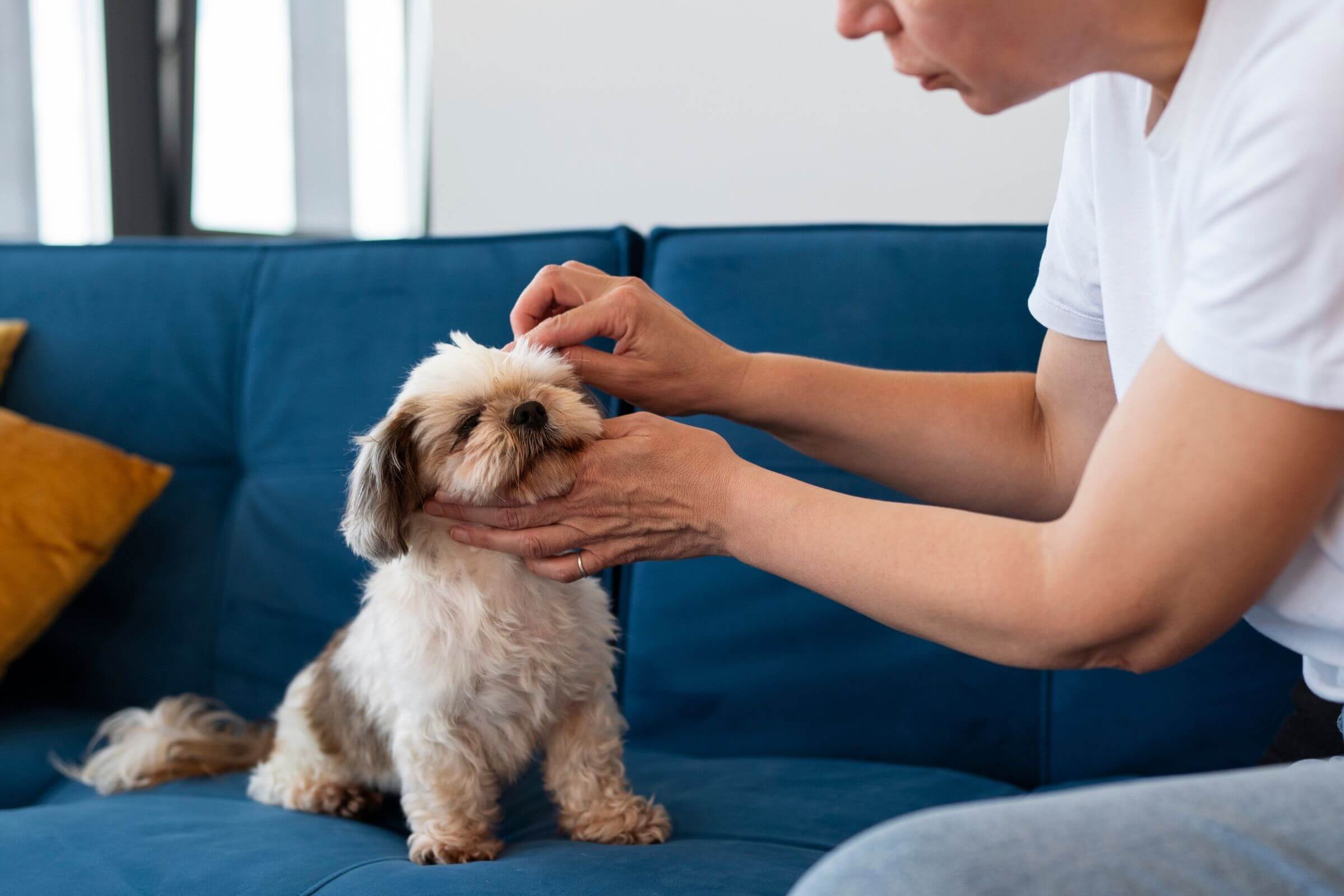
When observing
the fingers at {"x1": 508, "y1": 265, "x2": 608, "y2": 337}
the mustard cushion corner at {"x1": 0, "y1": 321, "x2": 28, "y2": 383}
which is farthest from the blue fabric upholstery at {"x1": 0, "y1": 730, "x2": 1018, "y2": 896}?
the mustard cushion corner at {"x1": 0, "y1": 321, "x2": 28, "y2": 383}

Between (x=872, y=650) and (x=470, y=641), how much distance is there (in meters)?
0.66

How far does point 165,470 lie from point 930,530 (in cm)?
143

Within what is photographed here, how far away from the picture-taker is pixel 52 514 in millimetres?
1728

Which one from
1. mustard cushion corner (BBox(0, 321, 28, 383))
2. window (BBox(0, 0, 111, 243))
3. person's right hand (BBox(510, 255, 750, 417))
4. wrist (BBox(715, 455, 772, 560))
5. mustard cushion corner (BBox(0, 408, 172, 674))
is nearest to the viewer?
wrist (BBox(715, 455, 772, 560))

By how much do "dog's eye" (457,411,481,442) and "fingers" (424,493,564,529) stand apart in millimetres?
72

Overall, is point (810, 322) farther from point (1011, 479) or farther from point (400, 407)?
point (400, 407)

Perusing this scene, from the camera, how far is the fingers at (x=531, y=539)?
1.18 meters

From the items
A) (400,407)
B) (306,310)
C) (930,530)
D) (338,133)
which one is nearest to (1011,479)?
(930,530)

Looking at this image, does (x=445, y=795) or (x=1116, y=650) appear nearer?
(x=1116, y=650)

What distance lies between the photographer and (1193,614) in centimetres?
81

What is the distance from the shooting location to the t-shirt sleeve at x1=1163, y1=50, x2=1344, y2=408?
0.70m

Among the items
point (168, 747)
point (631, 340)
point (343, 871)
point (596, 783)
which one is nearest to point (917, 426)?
point (631, 340)

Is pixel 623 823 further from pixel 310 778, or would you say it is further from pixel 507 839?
pixel 310 778

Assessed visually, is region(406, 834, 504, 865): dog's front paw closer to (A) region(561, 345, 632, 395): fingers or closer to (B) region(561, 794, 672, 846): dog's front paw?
(B) region(561, 794, 672, 846): dog's front paw
